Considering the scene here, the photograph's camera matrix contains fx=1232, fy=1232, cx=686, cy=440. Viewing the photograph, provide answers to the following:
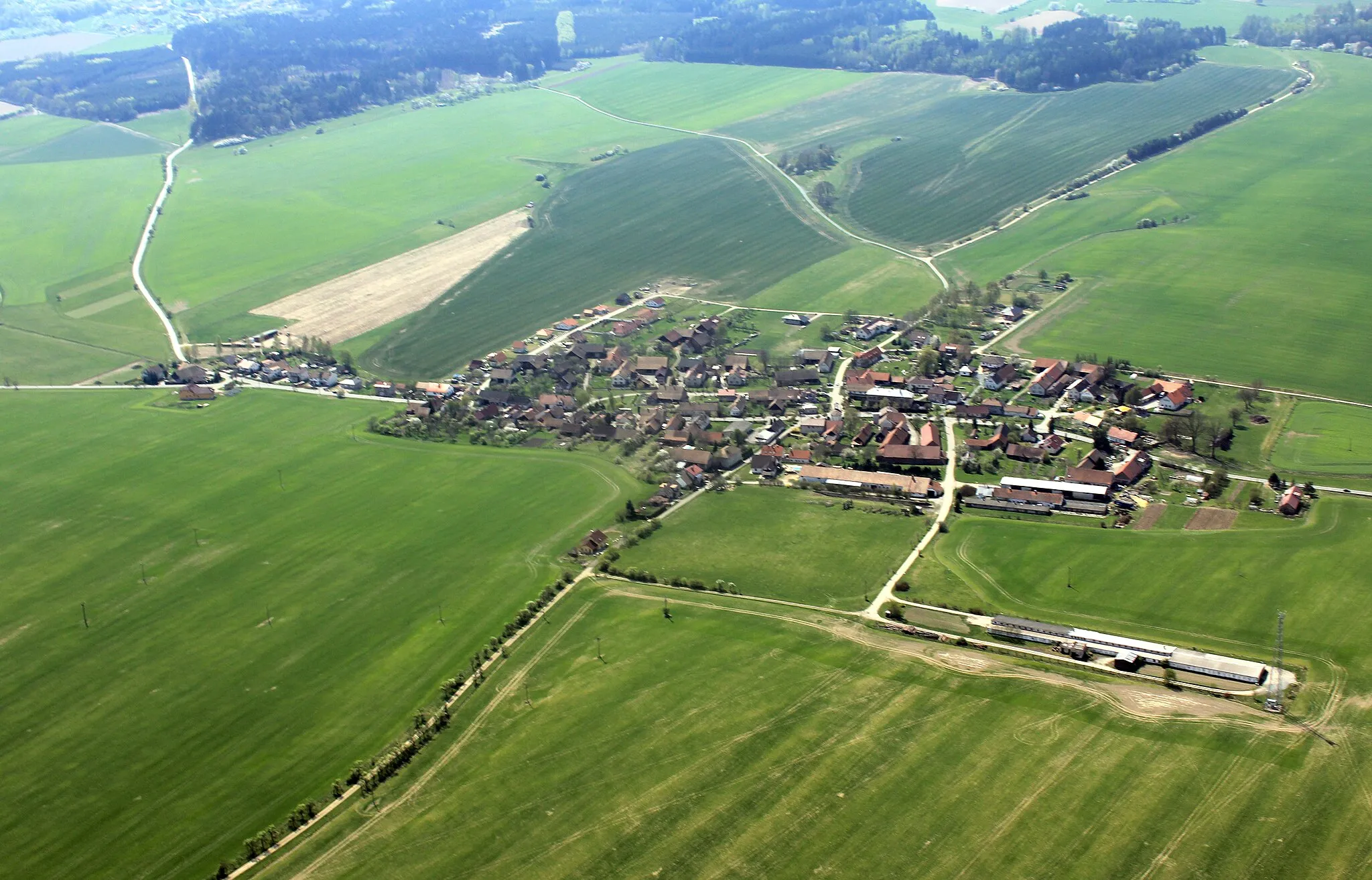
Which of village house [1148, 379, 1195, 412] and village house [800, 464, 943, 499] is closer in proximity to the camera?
village house [800, 464, 943, 499]

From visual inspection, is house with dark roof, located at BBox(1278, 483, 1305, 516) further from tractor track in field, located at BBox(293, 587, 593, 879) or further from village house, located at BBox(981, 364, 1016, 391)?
tractor track in field, located at BBox(293, 587, 593, 879)

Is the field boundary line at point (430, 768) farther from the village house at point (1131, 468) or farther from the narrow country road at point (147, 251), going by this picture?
the narrow country road at point (147, 251)

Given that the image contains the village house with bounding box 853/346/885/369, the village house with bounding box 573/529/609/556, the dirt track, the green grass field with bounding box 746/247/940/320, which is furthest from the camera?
the dirt track

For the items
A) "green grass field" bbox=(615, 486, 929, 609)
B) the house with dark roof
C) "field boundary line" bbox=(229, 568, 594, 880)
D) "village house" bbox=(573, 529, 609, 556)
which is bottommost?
"field boundary line" bbox=(229, 568, 594, 880)

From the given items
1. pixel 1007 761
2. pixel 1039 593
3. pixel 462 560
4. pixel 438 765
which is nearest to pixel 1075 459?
pixel 1039 593

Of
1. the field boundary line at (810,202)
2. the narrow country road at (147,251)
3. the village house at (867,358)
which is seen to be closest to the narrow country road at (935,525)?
the village house at (867,358)

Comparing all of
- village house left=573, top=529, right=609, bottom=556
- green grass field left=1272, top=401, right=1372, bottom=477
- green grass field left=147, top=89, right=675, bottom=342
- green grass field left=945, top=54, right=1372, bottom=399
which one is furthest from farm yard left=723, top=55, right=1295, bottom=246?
village house left=573, top=529, right=609, bottom=556

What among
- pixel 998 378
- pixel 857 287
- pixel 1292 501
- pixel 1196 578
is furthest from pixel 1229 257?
pixel 1196 578

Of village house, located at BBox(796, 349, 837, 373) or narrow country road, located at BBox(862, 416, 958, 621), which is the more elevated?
village house, located at BBox(796, 349, 837, 373)
